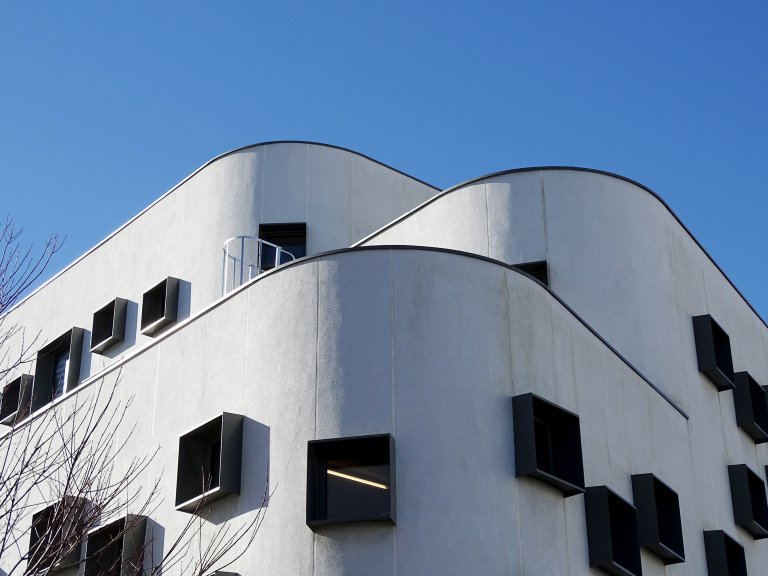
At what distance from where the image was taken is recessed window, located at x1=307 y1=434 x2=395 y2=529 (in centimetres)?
1648

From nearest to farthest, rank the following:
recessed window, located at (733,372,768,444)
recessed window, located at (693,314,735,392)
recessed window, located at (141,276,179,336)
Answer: recessed window, located at (693,314,735,392) → recessed window, located at (733,372,768,444) → recessed window, located at (141,276,179,336)

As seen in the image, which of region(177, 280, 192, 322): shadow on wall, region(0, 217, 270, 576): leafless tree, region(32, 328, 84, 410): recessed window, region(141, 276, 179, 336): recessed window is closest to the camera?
region(0, 217, 270, 576): leafless tree

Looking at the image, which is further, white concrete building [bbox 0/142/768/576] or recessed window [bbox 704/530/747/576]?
recessed window [bbox 704/530/747/576]

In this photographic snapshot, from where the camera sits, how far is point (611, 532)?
18.5 metres

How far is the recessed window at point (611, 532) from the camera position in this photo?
17.5 m

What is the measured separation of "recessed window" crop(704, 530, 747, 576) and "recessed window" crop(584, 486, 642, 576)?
11.2ft

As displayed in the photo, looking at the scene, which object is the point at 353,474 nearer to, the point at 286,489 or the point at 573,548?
the point at 286,489

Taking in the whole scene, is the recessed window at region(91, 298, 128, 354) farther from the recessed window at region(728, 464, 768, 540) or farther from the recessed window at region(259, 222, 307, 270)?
the recessed window at region(728, 464, 768, 540)

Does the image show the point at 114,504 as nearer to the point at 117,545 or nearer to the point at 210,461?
the point at 117,545

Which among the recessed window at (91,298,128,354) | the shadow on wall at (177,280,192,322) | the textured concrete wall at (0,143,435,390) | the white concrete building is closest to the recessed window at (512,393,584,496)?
the white concrete building

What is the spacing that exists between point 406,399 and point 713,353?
8376 mm

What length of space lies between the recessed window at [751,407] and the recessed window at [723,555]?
3.08m

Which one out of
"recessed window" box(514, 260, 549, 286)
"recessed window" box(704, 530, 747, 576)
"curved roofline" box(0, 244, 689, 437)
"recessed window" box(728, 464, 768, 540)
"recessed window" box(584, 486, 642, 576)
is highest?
"recessed window" box(514, 260, 549, 286)

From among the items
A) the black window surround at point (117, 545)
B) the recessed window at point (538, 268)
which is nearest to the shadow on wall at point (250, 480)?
the black window surround at point (117, 545)
